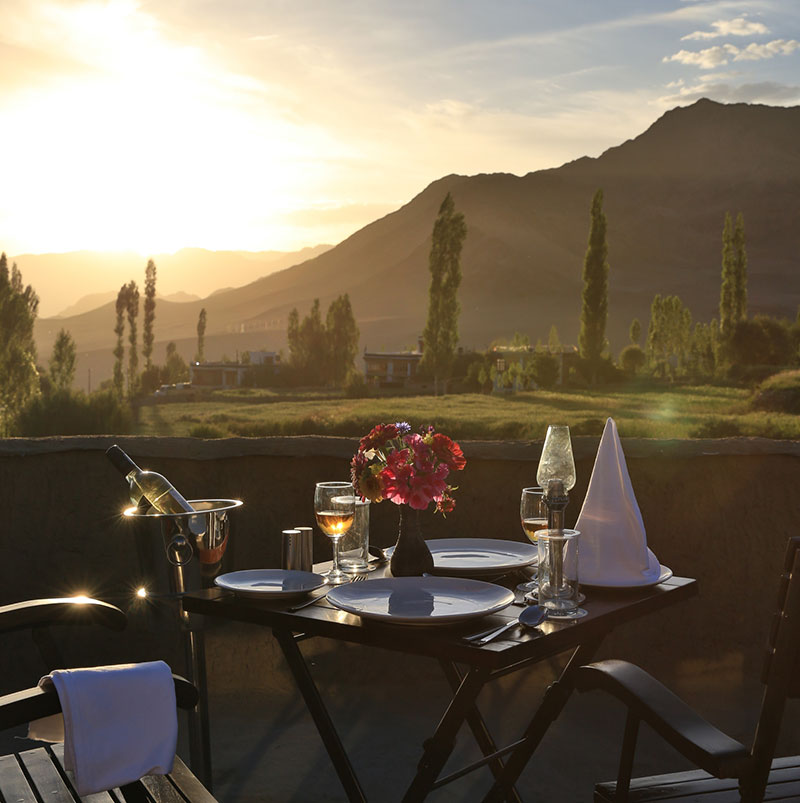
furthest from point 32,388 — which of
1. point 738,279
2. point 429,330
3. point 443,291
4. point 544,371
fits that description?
point 738,279

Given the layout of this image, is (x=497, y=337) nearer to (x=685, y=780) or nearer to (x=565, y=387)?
(x=565, y=387)

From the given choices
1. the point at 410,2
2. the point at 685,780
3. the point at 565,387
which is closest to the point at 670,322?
the point at 565,387

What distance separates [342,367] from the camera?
56.7 m

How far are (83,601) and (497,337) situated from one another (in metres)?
129

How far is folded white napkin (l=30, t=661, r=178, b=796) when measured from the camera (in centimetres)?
153

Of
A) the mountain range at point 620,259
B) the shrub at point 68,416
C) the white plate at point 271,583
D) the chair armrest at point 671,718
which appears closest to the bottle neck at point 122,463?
the white plate at point 271,583

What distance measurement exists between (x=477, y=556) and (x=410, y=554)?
0.93ft

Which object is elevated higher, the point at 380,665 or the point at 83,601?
the point at 83,601

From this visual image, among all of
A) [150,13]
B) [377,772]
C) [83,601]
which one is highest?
[150,13]

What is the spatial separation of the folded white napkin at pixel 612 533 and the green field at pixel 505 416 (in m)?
9.02

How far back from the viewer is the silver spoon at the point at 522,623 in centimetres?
174

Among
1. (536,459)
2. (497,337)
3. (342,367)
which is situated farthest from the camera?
(497,337)

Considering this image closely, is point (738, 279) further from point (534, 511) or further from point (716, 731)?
point (716, 731)

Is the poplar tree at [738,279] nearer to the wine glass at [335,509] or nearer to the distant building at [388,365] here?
the distant building at [388,365]
